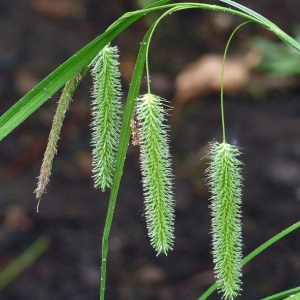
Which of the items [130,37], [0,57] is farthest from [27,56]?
[130,37]

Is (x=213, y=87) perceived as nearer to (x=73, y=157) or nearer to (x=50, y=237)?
(x=73, y=157)

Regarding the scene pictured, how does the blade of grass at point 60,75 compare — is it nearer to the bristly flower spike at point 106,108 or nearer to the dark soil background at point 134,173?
the bristly flower spike at point 106,108

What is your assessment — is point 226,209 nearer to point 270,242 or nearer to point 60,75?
point 270,242

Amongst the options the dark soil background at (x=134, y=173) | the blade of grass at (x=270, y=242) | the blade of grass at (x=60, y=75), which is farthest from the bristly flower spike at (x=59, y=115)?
the dark soil background at (x=134, y=173)

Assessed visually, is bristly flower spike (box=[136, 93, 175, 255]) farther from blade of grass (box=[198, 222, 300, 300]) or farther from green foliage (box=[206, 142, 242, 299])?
blade of grass (box=[198, 222, 300, 300])

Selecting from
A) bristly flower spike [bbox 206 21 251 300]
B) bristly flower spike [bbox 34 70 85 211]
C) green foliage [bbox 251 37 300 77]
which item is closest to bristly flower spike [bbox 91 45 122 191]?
bristly flower spike [bbox 34 70 85 211]
